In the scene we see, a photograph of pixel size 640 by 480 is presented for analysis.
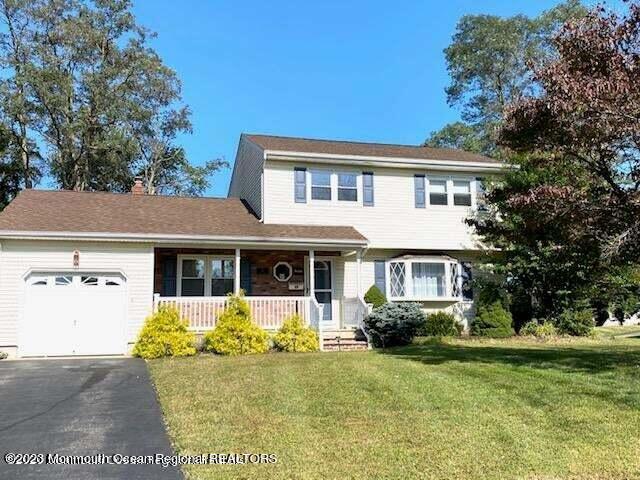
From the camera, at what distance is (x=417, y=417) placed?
669cm

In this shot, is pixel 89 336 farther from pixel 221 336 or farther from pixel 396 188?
pixel 396 188

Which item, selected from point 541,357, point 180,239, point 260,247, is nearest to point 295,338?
point 260,247

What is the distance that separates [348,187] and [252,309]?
17.6ft

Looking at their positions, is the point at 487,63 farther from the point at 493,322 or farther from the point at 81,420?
the point at 81,420

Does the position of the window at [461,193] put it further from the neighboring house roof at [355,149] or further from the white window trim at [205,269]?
the white window trim at [205,269]

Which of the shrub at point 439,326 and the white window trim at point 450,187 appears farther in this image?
the white window trim at point 450,187

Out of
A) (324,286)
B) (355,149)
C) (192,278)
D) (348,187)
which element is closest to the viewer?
(192,278)

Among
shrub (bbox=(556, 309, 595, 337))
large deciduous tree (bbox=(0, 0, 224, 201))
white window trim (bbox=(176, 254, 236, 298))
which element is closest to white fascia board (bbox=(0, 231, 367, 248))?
white window trim (bbox=(176, 254, 236, 298))

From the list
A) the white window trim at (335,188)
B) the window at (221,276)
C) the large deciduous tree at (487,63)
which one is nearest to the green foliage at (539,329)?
the white window trim at (335,188)

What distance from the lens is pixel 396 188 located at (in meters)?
18.8

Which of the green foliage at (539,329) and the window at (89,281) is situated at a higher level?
the window at (89,281)

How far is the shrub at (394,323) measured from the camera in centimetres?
1530

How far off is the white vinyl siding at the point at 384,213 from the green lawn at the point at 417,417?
25.7ft

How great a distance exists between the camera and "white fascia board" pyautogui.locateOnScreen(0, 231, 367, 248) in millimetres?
14141
